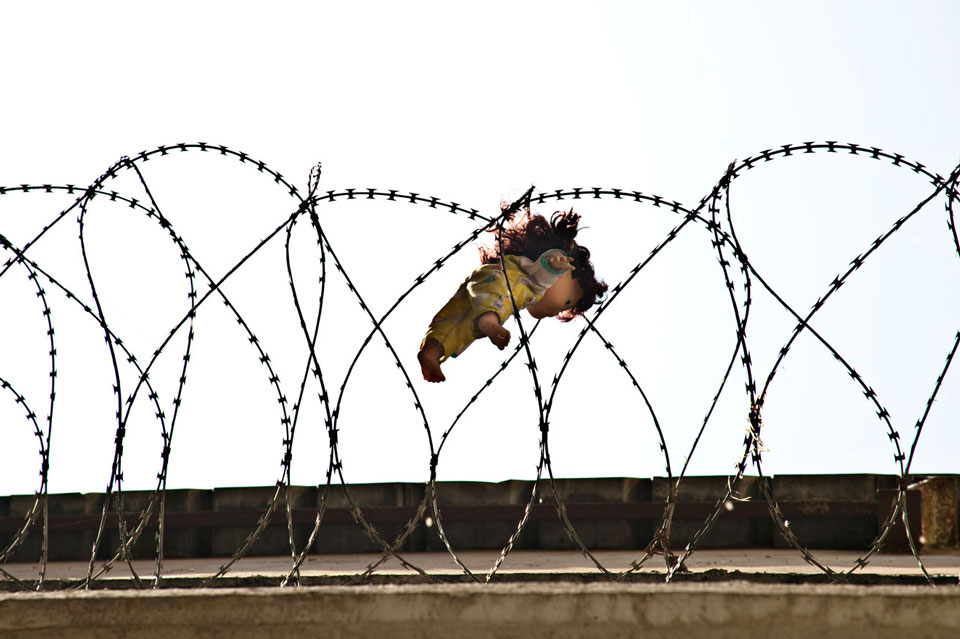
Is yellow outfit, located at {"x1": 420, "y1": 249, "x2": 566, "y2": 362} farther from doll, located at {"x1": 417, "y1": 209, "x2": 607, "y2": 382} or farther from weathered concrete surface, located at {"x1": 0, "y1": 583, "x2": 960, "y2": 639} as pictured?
weathered concrete surface, located at {"x1": 0, "y1": 583, "x2": 960, "y2": 639}

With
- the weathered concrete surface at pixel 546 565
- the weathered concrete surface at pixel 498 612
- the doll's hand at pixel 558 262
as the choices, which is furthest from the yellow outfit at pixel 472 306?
the weathered concrete surface at pixel 498 612

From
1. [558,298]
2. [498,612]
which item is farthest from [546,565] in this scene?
[498,612]

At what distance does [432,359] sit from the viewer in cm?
702

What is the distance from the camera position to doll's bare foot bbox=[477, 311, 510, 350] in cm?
682

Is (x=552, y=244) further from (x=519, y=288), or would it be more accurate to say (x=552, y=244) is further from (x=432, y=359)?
(x=432, y=359)

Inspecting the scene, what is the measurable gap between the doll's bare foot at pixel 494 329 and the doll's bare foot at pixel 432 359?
33cm

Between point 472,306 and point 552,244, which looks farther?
point 552,244

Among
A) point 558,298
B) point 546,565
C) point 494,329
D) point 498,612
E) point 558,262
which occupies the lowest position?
point 546,565

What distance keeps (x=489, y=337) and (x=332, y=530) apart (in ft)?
11.7

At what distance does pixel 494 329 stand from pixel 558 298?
3.12 ft

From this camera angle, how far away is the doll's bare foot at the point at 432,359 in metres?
7.02

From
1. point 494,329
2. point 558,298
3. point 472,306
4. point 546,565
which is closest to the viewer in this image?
point 494,329

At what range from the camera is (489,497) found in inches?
383

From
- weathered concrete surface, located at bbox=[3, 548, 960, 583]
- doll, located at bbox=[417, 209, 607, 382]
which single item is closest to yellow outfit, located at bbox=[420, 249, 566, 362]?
doll, located at bbox=[417, 209, 607, 382]
